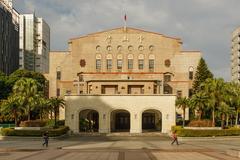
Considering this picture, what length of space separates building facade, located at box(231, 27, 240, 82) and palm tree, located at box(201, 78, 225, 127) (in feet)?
239

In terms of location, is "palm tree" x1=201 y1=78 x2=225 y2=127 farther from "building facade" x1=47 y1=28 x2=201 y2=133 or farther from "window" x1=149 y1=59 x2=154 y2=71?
"window" x1=149 y1=59 x2=154 y2=71

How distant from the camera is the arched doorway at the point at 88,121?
74.0m

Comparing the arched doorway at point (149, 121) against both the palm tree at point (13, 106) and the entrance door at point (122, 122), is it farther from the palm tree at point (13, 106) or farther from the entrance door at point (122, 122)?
the palm tree at point (13, 106)

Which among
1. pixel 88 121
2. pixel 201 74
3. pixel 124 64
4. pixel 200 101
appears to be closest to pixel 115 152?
pixel 200 101

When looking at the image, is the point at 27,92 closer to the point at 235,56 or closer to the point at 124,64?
the point at 124,64

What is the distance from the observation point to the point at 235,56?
13812 centimetres

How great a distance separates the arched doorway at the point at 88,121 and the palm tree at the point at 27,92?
41.9ft

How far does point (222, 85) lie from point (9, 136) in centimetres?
2938

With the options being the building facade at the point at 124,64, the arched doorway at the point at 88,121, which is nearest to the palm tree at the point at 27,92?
the arched doorway at the point at 88,121

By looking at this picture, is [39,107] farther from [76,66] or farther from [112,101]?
[76,66]

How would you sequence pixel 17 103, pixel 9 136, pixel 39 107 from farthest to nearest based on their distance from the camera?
pixel 39 107
pixel 17 103
pixel 9 136

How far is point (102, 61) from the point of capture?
8869 cm

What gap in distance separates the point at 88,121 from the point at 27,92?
16315 mm

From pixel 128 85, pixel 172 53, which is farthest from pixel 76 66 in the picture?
pixel 172 53
